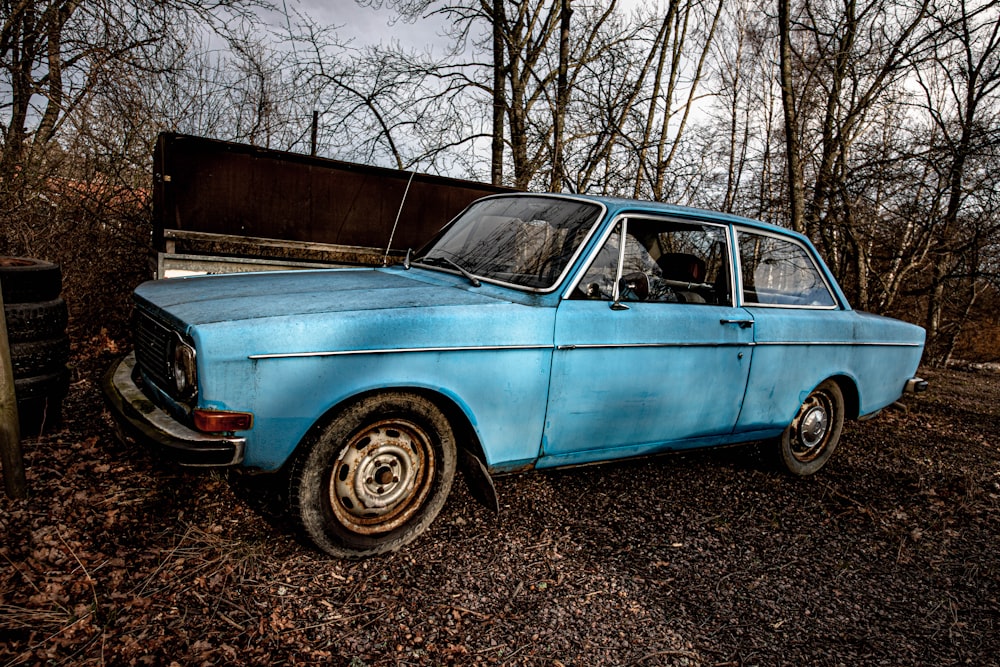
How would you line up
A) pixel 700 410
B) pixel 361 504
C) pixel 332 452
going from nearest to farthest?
pixel 332 452, pixel 361 504, pixel 700 410

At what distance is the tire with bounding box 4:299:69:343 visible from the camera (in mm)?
3279

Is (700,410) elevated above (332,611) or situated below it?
above

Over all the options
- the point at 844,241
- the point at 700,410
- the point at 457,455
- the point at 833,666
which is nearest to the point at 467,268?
the point at 457,455

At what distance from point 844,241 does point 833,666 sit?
29.8 ft

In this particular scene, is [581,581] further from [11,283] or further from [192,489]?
[11,283]

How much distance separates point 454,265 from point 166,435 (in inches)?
66.6

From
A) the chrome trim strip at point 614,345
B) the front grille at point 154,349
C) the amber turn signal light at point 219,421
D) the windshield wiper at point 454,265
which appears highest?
the windshield wiper at point 454,265

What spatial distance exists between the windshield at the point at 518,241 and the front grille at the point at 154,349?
1.51 meters

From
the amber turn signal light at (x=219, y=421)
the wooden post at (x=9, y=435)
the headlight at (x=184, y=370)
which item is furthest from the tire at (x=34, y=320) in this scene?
the amber turn signal light at (x=219, y=421)

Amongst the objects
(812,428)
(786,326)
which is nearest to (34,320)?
(786,326)

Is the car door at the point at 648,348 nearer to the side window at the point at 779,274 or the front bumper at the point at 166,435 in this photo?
the side window at the point at 779,274

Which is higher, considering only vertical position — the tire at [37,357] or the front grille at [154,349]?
the front grille at [154,349]

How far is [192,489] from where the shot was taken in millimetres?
3145

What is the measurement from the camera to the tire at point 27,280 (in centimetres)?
328
